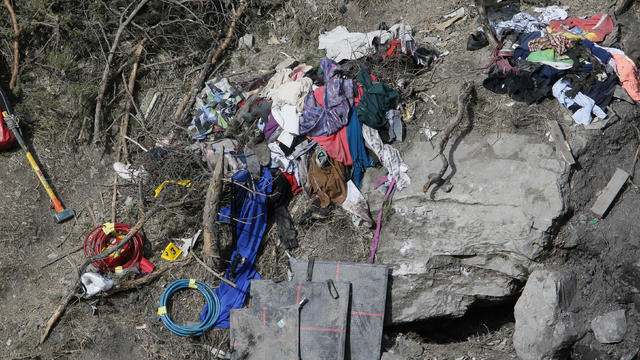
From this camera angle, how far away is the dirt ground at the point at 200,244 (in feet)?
15.9

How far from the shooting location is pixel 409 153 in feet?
18.2

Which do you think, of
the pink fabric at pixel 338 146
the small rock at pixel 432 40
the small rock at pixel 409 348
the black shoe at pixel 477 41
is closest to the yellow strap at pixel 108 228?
the pink fabric at pixel 338 146

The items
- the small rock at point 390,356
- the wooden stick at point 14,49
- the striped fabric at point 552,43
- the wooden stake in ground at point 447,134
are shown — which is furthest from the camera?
the wooden stick at point 14,49

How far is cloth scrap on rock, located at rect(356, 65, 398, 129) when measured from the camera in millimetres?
5594

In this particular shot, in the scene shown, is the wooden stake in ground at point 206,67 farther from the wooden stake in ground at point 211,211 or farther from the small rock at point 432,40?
the small rock at point 432,40

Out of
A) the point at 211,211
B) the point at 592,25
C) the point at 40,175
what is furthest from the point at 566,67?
the point at 40,175

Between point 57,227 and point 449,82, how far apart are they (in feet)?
16.3

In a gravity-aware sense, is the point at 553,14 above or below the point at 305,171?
above

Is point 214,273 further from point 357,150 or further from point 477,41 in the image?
point 477,41

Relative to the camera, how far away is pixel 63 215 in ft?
19.6

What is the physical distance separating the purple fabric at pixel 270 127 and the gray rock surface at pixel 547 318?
10.5 feet

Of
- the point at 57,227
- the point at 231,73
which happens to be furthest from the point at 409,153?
the point at 57,227

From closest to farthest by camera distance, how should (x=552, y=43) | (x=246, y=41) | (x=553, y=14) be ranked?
(x=552, y=43), (x=553, y=14), (x=246, y=41)

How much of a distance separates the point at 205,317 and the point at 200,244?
33.8 inches
